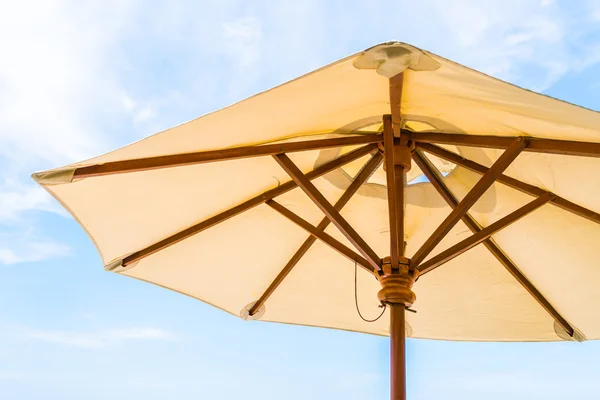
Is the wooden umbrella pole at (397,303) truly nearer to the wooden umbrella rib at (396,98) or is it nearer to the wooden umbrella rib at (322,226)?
the wooden umbrella rib at (322,226)

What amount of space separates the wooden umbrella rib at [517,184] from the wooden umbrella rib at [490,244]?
179mm

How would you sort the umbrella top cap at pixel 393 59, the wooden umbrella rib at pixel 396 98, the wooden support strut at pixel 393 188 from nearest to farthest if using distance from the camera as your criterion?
the umbrella top cap at pixel 393 59, the wooden umbrella rib at pixel 396 98, the wooden support strut at pixel 393 188

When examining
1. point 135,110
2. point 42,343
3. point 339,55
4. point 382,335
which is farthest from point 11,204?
point 339,55

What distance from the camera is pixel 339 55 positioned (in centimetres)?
193

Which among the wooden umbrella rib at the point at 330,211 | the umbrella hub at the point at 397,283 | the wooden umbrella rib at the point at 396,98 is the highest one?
the wooden umbrella rib at the point at 396,98

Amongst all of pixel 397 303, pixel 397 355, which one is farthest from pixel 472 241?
pixel 397 355

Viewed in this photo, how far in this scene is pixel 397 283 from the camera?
253cm

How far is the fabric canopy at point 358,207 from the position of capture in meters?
2.18

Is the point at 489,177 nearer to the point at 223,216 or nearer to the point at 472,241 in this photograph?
the point at 472,241

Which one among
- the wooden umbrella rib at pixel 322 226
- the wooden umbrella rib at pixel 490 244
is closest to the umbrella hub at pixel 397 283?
the wooden umbrella rib at pixel 322 226

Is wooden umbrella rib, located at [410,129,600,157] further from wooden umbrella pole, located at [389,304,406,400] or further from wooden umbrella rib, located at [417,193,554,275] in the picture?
wooden umbrella pole, located at [389,304,406,400]

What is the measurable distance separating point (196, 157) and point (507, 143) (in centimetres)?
140

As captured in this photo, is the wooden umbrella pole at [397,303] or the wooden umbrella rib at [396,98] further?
the wooden umbrella pole at [397,303]

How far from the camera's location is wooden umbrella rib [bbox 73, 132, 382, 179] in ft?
7.45
